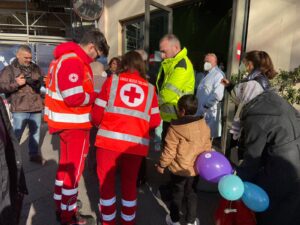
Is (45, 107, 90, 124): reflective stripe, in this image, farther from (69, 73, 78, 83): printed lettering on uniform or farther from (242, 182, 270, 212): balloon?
(242, 182, 270, 212): balloon

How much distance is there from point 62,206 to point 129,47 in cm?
653

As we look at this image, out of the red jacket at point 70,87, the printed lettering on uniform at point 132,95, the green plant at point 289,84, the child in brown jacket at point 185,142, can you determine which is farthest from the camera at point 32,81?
the green plant at point 289,84

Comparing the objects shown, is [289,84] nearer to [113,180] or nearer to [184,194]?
[184,194]

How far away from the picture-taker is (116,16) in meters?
8.82

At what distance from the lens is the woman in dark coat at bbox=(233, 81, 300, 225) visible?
Answer: 2121 mm

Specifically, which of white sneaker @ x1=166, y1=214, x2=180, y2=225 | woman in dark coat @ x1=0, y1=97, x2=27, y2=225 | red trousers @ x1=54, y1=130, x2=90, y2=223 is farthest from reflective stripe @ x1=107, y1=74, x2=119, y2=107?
white sneaker @ x1=166, y1=214, x2=180, y2=225

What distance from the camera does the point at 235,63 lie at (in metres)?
4.91

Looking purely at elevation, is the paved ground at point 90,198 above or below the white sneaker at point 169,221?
below

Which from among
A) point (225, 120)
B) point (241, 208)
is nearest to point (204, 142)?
point (241, 208)

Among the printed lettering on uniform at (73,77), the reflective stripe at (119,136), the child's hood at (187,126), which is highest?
the printed lettering on uniform at (73,77)

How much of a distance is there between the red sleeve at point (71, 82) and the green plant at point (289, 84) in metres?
2.77

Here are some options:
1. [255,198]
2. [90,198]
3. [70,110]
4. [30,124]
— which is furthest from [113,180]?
[30,124]

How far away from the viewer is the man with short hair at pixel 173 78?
3371 mm

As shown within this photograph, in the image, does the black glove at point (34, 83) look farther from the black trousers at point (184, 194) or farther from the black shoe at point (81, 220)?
the black trousers at point (184, 194)
